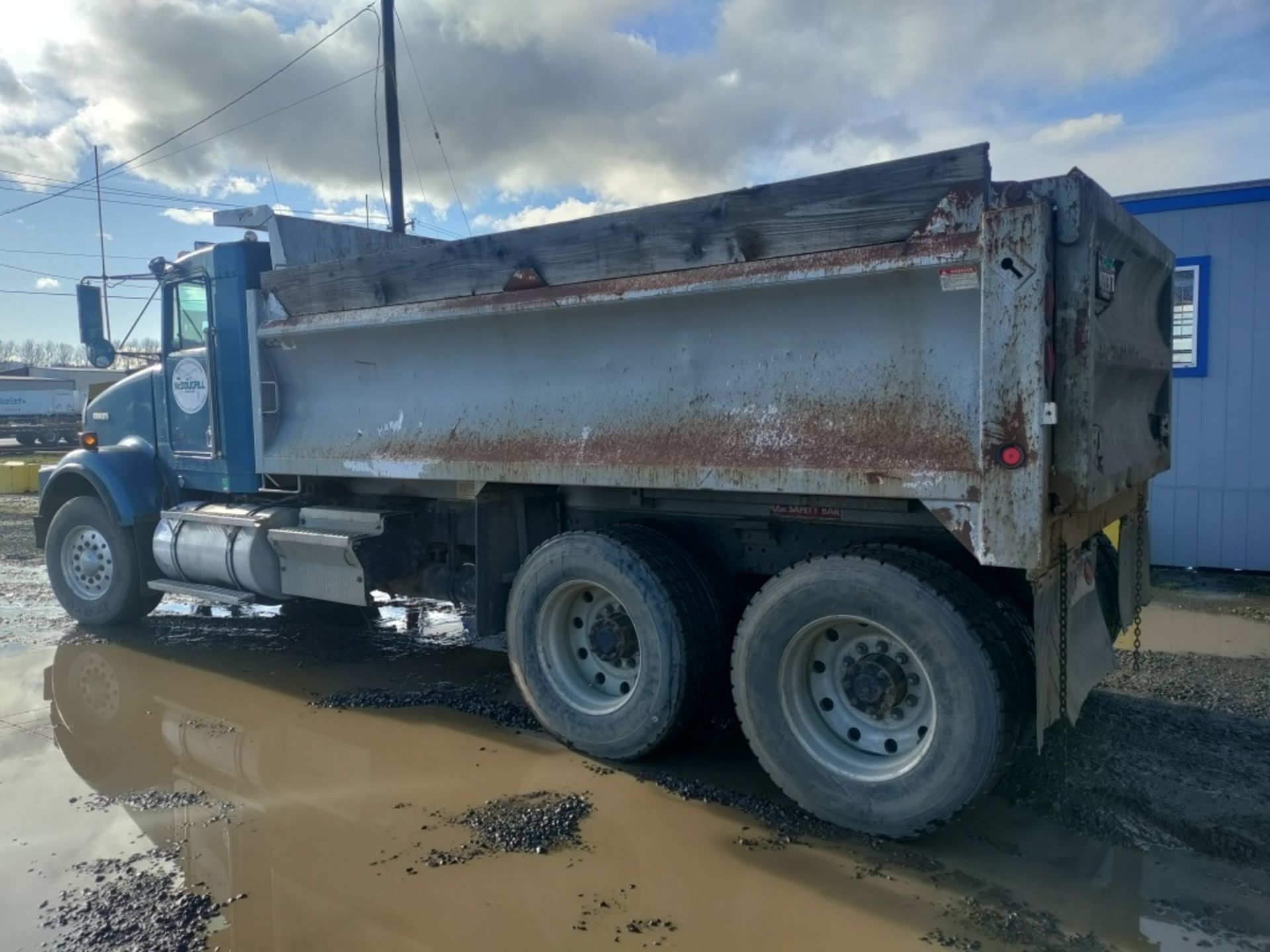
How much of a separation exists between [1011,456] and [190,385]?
20.1ft

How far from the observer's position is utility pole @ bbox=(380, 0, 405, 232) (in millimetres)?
15828

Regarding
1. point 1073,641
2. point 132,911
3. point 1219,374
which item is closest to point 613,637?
point 1073,641

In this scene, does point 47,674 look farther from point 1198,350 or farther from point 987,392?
point 1198,350

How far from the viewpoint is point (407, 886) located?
3568 millimetres

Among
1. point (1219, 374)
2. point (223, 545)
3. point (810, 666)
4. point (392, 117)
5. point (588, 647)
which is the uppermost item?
point (392, 117)

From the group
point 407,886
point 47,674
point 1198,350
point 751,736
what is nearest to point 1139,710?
point 751,736

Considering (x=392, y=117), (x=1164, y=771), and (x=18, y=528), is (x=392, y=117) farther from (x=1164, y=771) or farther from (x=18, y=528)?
(x=1164, y=771)

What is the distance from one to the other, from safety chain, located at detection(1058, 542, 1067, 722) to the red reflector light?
1.84 ft

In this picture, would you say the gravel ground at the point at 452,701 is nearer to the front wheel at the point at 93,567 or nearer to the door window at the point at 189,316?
the front wheel at the point at 93,567

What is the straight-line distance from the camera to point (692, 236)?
13.9 feet

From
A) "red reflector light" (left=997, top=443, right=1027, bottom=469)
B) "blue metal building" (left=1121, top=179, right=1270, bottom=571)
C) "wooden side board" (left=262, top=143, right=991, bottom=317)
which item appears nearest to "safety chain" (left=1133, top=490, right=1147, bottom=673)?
"red reflector light" (left=997, top=443, right=1027, bottom=469)

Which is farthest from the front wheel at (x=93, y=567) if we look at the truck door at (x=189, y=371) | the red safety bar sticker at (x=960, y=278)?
the red safety bar sticker at (x=960, y=278)

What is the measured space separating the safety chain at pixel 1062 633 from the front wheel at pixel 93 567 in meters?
6.86

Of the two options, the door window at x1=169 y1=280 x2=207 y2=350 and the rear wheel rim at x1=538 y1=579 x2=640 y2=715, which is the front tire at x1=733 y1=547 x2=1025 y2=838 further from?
the door window at x1=169 y1=280 x2=207 y2=350
